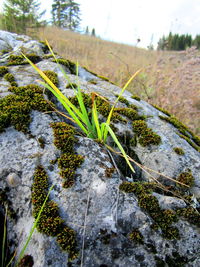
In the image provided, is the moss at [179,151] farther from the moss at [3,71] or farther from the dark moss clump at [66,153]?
the moss at [3,71]

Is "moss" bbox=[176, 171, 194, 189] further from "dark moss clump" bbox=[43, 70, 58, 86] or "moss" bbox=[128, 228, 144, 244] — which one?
Result: "dark moss clump" bbox=[43, 70, 58, 86]

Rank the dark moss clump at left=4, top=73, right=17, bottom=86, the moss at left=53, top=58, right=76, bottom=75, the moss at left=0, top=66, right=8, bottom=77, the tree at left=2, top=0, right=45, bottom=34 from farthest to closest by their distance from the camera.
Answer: the tree at left=2, top=0, right=45, bottom=34, the moss at left=53, top=58, right=76, bottom=75, the moss at left=0, top=66, right=8, bottom=77, the dark moss clump at left=4, top=73, right=17, bottom=86

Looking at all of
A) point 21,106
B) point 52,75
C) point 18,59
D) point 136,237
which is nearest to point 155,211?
point 136,237

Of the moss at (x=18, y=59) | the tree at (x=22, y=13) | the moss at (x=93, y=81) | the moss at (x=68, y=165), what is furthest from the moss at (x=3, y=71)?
the tree at (x=22, y=13)

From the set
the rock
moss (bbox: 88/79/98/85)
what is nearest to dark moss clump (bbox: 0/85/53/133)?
the rock

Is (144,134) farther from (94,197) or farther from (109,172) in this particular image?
(94,197)

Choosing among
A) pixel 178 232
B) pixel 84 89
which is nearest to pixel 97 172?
pixel 178 232

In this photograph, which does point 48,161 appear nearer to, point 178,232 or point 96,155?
point 96,155

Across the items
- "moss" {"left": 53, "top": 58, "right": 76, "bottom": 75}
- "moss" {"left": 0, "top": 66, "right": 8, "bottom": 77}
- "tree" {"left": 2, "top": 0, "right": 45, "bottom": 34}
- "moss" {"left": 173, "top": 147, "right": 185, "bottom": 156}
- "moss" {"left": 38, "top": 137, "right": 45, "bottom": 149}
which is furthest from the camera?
"tree" {"left": 2, "top": 0, "right": 45, "bottom": 34}

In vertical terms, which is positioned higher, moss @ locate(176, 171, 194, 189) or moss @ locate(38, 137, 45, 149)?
moss @ locate(38, 137, 45, 149)
